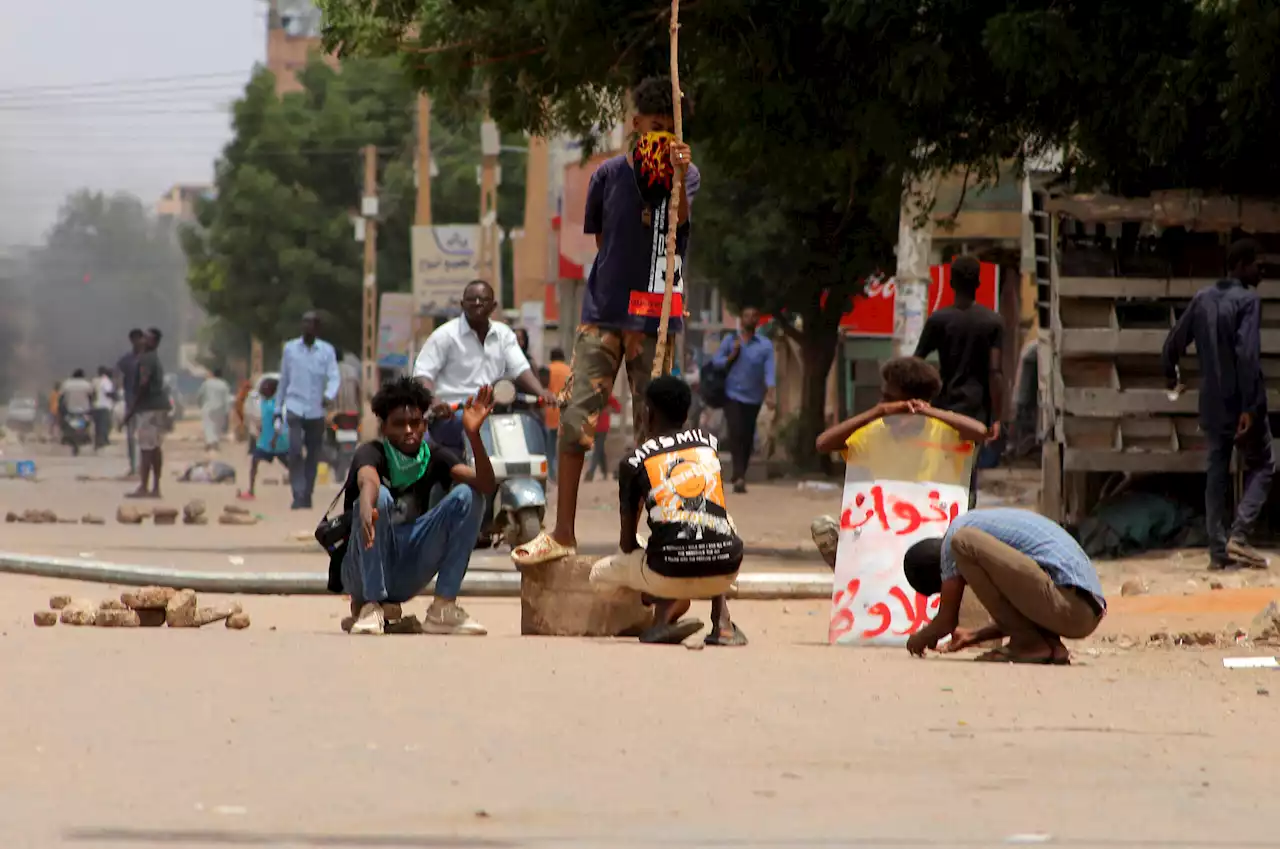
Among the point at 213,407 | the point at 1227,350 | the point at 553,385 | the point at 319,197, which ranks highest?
the point at 319,197

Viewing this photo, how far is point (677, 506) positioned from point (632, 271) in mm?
1472

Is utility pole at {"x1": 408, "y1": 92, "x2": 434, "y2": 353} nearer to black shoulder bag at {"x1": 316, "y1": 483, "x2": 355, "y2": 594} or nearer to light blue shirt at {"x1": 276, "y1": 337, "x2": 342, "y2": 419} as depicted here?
light blue shirt at {"x1": 276, "y1": 337, "x2": 342, "y2": 419}

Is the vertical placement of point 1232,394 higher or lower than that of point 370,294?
higher

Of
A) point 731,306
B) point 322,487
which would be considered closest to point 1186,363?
point 322,487

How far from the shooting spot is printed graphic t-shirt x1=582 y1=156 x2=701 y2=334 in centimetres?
1012

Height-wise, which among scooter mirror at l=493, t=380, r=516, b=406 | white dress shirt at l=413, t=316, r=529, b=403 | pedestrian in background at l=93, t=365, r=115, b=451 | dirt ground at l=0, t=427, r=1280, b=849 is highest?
white dress shirt at l=413, t=316, r=529, b=403

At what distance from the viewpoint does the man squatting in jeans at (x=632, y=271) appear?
10094 mm

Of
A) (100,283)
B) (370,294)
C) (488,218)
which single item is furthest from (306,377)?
(100,283)

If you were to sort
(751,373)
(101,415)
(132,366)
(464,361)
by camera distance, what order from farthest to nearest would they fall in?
1. (101,415)
2. (132,366)
3. (751,373)
4. (464,361)

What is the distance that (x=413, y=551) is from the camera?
9836mm

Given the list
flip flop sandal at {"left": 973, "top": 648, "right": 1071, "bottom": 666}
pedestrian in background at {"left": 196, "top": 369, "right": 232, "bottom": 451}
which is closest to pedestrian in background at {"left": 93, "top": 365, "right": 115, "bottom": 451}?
pedestrian in background at {"left": 196, "top": 369, "right": 232, "bottom": 451}

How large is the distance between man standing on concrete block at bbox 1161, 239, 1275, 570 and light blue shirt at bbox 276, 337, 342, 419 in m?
9.19

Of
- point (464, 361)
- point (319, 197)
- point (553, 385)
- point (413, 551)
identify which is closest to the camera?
point (413, 551)

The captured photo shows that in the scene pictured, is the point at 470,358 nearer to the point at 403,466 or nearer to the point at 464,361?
the point at 464,361
